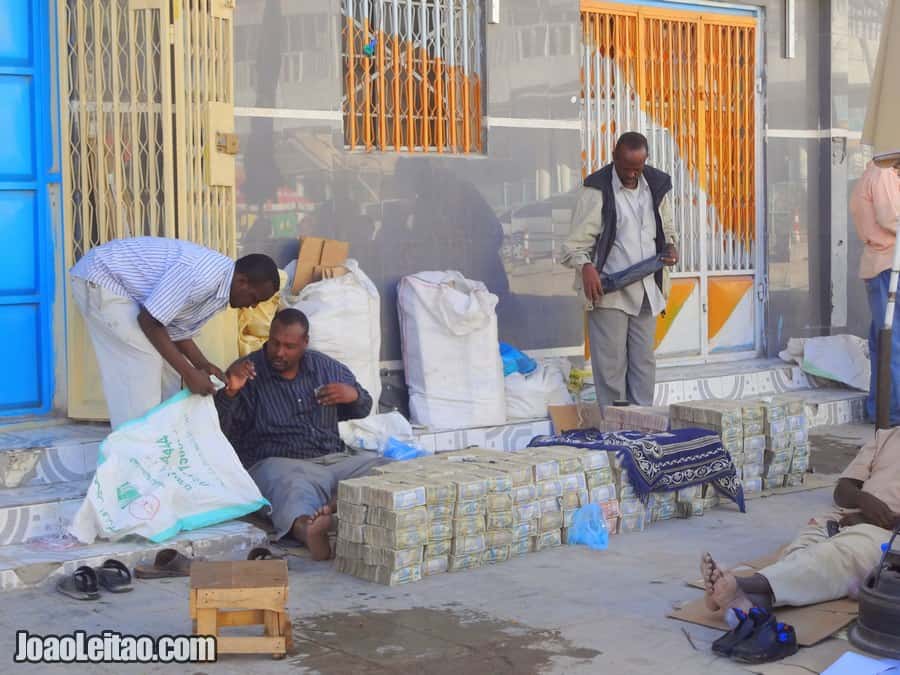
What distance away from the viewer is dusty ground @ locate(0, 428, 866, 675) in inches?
187

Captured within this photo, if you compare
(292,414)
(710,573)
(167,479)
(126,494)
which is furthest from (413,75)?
(710,573)

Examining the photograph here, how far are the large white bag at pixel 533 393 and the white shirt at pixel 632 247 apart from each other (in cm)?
74

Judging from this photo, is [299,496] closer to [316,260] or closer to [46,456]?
[46,456]

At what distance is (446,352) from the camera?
8414mm

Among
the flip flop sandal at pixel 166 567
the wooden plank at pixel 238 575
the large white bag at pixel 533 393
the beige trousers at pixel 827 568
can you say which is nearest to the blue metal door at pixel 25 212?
the flip flop sandal at pixel 166 567

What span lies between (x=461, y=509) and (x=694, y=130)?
18.3 feet

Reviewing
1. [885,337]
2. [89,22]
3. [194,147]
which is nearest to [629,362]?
[885,337]

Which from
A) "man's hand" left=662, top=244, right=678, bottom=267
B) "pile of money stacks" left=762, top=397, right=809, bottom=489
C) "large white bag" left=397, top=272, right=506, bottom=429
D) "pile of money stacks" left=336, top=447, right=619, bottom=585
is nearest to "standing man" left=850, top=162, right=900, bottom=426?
"pile of money stacks" left=762, top=397, right=809, bottom=489

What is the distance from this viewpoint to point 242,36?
310 inches

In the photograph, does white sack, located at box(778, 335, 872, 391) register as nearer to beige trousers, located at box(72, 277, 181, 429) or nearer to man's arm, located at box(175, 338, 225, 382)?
man's arm, located at box(175, 338, 225, 382)

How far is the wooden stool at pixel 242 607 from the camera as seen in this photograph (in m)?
4.72

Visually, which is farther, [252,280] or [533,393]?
[533,393]

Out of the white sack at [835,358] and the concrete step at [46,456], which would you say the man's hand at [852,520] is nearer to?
the concrete step at [46,456]

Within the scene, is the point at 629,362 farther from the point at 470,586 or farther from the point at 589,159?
the point at 470,586
